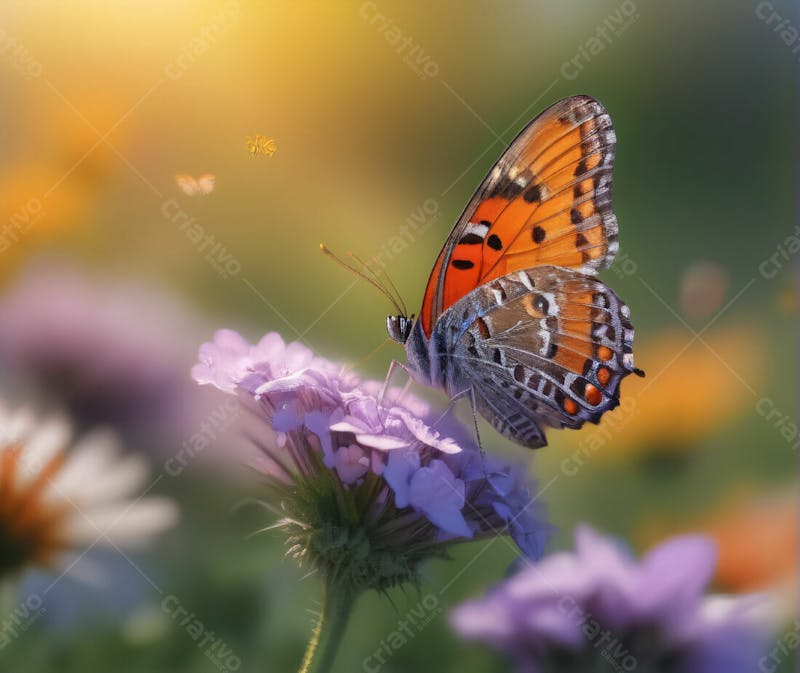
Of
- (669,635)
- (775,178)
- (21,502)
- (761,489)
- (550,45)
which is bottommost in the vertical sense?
(21,502)

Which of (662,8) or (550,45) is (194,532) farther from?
(662,8)

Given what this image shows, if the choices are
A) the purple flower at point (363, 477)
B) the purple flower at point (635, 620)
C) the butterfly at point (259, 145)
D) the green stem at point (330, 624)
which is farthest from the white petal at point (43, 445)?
the butterfly at point (259, 145)

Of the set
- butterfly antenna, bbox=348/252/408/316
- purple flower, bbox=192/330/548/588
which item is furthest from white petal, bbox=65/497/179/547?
butterfly antenna, bbox=348/252/408/316

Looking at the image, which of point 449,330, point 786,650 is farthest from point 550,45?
point 786,650

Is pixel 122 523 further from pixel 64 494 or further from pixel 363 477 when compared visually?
pixel 363 477

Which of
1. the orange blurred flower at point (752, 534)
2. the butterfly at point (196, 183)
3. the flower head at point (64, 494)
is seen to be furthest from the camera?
the butterfly at point (196, 183)

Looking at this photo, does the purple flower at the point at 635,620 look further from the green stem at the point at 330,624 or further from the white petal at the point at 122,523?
the white petal at the point at 122,523
